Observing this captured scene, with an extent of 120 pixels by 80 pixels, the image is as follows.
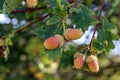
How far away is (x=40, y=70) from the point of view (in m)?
4.35

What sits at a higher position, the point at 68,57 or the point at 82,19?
the point at 82,19

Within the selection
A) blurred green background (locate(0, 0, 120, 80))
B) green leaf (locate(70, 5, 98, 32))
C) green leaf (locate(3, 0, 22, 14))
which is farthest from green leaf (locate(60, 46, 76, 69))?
blurred green background (locate(0, 0, 120, 80))

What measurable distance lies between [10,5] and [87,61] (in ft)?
1.21

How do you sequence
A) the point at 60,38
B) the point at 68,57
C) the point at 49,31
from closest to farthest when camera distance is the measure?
the point at 60,38
the point at 49,31
the point at 68,57

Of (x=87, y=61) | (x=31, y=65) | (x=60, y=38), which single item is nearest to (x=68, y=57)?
(x=87, y=61)

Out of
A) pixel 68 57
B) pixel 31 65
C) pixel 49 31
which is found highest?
pixel 49 31

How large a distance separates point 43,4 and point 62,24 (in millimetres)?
254

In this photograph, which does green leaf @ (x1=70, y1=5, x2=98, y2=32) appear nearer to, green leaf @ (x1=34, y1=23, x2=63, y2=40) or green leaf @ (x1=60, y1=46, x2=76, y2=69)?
green leaf @ (x1=34, y1=23, x2=63, y2=40)

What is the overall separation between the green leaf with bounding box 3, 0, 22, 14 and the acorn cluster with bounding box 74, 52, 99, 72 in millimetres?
307

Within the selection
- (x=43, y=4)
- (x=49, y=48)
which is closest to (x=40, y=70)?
(x=43, y=4)

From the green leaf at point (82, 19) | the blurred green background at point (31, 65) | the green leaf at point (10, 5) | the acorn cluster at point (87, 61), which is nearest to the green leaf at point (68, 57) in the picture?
the acorn cluster at point (87, 61)

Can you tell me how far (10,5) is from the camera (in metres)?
1.81

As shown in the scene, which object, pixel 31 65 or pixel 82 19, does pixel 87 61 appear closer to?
pixel 82 19

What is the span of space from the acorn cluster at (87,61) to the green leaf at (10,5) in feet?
1.01
